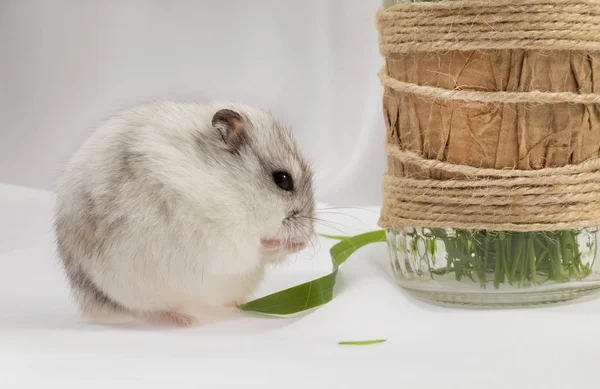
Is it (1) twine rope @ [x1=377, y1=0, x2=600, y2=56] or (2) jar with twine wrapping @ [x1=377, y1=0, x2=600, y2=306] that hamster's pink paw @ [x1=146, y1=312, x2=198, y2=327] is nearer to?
(2) jar with twine wrapping @ [x1=377, y1=0, x2=600, y2=306]

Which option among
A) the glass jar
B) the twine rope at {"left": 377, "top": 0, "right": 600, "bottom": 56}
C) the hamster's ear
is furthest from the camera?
the hamster's ear

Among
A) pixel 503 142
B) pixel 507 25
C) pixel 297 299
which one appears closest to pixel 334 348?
pixel 297 299

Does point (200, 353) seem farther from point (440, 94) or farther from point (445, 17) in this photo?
point (445, 17)

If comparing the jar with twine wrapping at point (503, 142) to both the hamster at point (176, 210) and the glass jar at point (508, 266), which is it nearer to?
the glass jar at point (508, 266)

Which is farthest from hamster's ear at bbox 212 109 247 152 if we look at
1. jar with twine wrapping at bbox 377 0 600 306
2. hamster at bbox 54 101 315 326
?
jar with twine wrapping at bbox 377 0 600 306

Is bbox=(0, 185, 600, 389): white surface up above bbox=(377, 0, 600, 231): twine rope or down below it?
below
